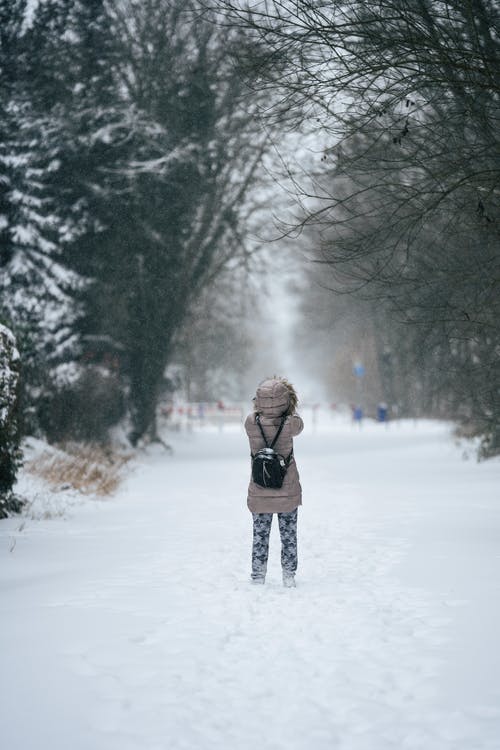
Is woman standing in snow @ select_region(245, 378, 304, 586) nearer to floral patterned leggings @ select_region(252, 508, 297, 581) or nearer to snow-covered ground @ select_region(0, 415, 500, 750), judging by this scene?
floral patterned leggings @ select_region(252, 508, 297, 581)

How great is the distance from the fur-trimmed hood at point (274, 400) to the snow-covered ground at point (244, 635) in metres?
1.49

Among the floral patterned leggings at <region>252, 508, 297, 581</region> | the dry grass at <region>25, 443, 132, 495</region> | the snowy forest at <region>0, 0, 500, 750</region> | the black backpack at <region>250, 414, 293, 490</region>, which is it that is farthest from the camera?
the dry grass at <region>25, 443, 132, 495</region>

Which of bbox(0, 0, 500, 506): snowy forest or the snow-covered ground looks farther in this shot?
bbox(0, 0, 500, 506): snowy forest

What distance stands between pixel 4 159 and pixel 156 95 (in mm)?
6157

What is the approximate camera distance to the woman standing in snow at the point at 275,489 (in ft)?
22.8

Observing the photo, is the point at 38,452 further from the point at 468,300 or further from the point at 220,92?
the point at 220,92

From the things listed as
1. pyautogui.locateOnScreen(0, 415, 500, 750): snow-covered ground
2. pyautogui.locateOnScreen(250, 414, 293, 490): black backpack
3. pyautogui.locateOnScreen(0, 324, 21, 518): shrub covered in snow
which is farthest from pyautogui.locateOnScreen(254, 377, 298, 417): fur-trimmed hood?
pyautogui.locateOnScreen(0, 324, 21, 518): shrub covered in snow

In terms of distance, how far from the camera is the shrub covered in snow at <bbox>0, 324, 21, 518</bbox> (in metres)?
9.58

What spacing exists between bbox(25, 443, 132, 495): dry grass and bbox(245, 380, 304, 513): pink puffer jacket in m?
6.38

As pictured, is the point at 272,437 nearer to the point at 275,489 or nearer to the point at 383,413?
the point at 275,489

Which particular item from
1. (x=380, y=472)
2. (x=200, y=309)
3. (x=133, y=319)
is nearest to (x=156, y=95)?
(x=133, y=319)

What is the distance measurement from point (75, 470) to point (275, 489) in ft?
26.2

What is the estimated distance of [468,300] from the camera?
11062 mm

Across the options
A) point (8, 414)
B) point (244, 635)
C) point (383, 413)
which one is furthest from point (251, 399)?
point (383, 413)
